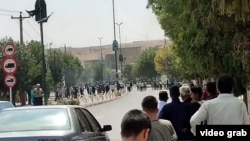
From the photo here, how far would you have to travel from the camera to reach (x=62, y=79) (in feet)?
301

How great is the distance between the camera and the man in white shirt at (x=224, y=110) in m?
7.75

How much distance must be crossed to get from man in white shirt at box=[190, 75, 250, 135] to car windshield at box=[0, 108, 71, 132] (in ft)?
8.71

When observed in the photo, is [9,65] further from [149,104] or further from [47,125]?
[149,104]

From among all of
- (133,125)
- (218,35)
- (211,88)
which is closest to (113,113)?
(218,35)

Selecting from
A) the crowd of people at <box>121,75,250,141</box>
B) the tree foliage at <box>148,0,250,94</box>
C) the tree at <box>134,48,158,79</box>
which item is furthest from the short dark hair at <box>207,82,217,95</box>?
the tree at <box>134,48,158,79</box>

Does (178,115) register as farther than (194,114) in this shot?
Yes

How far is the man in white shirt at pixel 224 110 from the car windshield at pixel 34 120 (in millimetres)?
2656

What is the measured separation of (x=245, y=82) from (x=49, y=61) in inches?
3167

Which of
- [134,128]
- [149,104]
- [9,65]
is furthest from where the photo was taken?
[9,65]

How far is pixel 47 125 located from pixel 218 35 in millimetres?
8424

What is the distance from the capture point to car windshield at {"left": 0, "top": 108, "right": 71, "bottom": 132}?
32.5 feet

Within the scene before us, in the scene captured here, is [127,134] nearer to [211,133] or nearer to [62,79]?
[211,133]

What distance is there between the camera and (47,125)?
32.7ft

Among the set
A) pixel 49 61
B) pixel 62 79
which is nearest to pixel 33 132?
pixel 62 79
